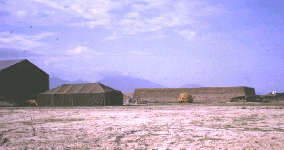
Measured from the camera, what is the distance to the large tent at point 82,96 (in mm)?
36250

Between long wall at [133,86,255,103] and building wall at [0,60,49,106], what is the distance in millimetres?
20969

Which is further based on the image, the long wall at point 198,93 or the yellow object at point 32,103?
the long wall at point 198,93

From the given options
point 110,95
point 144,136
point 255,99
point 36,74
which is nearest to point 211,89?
point 255,99

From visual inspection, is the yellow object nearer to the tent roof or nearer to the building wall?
the building wall

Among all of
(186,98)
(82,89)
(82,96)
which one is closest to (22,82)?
(82,89)

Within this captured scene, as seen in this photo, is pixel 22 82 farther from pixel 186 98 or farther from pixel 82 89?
pixel 186 98

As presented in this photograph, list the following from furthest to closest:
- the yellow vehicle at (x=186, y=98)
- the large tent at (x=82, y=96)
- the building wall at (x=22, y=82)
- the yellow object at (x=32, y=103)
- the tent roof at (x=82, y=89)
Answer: the yellow vehicle at (x=186, y=98) < the yellow object at (x=32, y=103) < the building wall at (x=22, y=82) < the tent roof at (x=82, y=89) < the large tent at (x=82, y=96)

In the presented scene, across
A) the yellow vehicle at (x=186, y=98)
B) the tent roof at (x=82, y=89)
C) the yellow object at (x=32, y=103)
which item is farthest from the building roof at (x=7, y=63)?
the yellow vehicle at (x=186, y=98)

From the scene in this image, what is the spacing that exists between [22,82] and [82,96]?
41.0 feet

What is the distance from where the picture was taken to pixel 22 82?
42.9 metres

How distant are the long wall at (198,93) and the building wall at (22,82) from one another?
21.0 metres

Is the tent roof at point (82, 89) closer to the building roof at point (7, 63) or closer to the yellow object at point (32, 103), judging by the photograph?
the yellow object at point (32, 103)

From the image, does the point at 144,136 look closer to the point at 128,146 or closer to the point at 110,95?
the point at 128,146

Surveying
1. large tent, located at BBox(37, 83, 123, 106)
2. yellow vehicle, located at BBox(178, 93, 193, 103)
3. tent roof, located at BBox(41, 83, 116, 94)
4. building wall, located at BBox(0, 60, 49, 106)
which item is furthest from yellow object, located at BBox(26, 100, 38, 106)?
yellow vehicle, located at BBox(178, 93, 193, 103)
